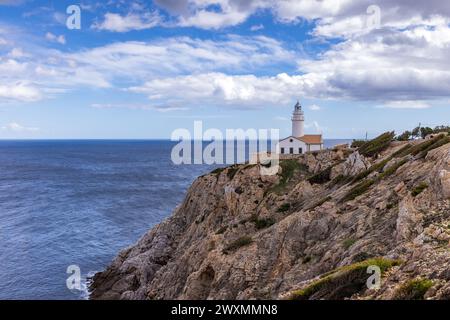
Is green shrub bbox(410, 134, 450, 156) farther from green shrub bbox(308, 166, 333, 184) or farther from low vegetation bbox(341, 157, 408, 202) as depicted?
green shrub bbox(308, 166, 333, 184)

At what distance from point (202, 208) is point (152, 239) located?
8914 millimetres

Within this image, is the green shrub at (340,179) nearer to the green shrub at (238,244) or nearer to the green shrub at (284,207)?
the green shrub at (284,207)

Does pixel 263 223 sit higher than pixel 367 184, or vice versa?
pixel 367 184

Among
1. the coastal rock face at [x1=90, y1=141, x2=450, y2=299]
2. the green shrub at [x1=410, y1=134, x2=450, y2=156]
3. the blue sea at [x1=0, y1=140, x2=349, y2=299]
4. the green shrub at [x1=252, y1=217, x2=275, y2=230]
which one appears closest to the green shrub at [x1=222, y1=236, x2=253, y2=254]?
the coastal rock face at [x1=90, y1=141, x2=450, y2=299]

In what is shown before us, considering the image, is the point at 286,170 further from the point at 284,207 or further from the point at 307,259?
the point at 307,259

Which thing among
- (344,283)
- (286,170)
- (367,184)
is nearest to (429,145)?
(367,184)

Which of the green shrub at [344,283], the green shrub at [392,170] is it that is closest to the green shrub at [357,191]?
the green shrub at [392,170]

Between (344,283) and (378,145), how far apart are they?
30840mm

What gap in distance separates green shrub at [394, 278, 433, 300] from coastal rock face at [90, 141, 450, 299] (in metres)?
0.05

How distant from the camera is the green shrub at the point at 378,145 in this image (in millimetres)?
41531

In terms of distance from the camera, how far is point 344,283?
15.8 meters

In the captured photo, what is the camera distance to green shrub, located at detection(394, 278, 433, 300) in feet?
40.0

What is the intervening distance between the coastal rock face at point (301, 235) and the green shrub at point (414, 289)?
47mm
